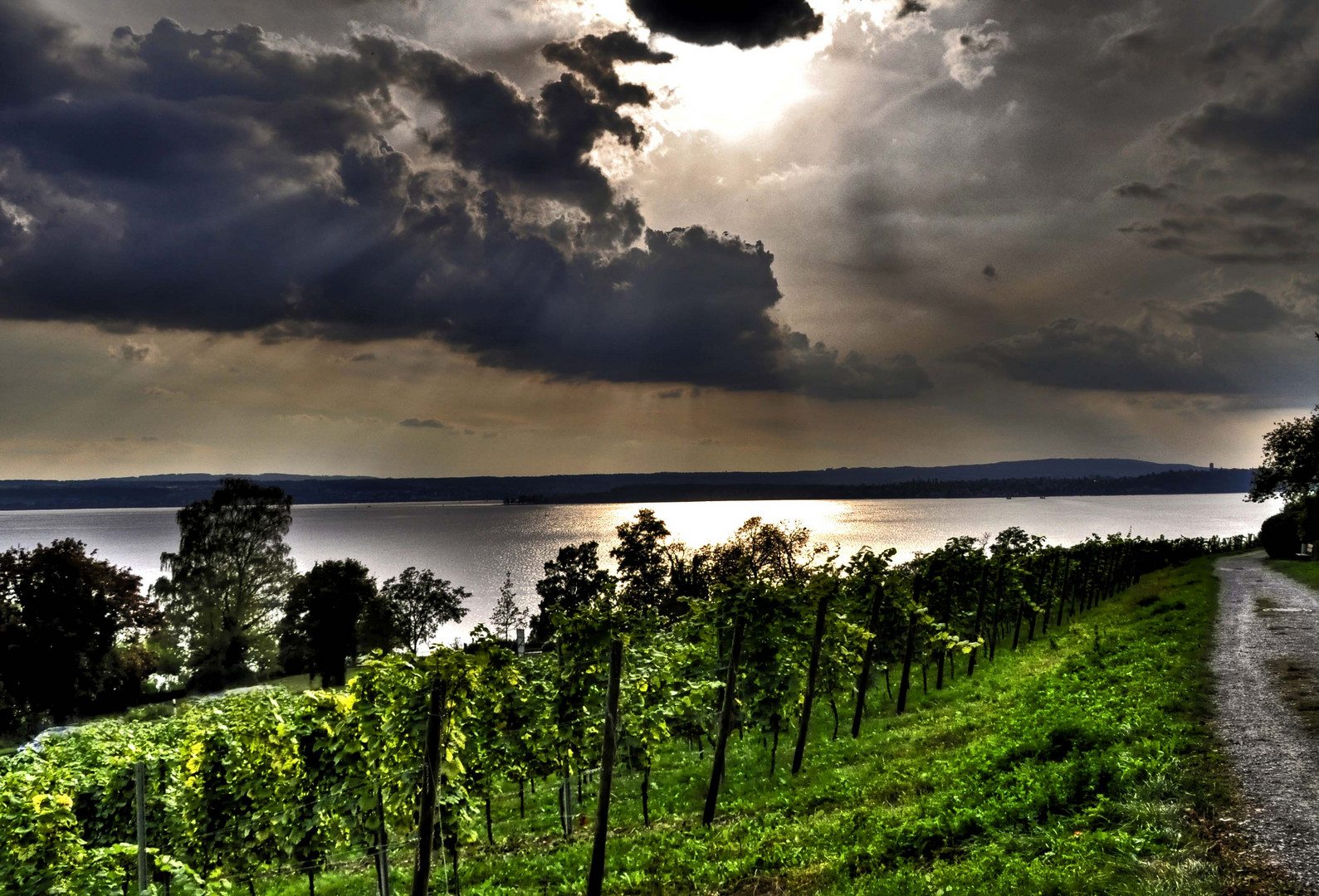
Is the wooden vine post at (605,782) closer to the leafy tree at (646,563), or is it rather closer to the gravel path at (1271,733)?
the gravel path at (1271,733)

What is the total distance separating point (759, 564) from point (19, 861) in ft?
202


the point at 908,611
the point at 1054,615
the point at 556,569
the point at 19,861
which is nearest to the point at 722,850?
the point at 19,861

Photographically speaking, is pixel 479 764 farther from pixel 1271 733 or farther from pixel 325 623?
pixel 325 623

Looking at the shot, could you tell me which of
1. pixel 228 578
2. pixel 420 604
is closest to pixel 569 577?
pixel 420 604

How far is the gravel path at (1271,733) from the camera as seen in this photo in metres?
7.81

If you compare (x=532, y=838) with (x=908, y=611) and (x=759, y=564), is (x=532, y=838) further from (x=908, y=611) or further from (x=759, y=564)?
(x=759, y=564)

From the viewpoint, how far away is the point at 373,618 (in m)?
63.6

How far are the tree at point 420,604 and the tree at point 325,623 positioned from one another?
546 inches

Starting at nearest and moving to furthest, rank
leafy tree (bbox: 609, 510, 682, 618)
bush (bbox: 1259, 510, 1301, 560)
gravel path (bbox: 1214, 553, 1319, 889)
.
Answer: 1. gravel path (bbox: 1214, 553, 1319, 889)
2. bush (bbox: 1259, 510, 1301, 560)
3. leafy tree (bbox: 609, 510, 682, 618)

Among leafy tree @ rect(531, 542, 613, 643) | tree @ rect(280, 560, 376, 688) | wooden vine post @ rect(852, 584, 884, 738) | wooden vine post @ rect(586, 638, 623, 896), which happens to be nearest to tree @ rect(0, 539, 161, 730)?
tree @ rect(280, 560, 376, 688)

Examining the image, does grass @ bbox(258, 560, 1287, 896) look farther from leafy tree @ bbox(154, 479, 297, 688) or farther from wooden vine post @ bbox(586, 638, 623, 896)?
leafy tree @ bbox(154, 479, 297, 688)

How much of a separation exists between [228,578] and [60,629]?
34.2ft

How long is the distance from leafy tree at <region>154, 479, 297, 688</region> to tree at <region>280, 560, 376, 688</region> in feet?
17.3

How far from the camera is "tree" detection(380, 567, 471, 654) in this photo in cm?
7750
